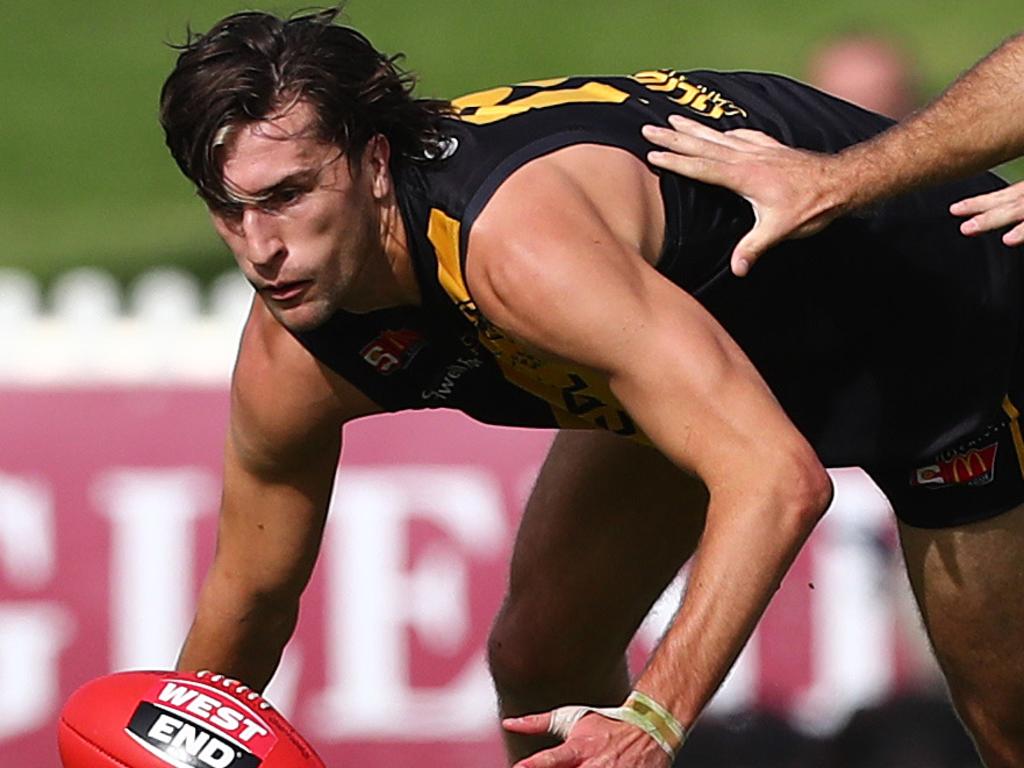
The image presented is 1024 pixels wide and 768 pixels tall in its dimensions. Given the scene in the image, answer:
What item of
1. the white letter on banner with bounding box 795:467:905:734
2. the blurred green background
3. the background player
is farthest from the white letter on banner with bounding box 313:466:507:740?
the blurred green background

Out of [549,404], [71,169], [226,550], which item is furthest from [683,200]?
[71,169]

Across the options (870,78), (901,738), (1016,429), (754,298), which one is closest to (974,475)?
(1016,429)

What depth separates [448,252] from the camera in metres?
4.37

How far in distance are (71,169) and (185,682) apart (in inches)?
378

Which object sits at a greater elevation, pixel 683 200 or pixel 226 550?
pixel 683 200

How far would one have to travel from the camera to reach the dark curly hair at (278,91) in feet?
14.3

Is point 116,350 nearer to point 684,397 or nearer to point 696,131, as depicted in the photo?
point 696,131

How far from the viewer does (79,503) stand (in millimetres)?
7387

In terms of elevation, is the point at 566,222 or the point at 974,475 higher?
the point at 566,222

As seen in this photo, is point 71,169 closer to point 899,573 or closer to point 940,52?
point 940,52

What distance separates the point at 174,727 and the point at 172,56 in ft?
36.6

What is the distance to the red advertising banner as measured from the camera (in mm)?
7344

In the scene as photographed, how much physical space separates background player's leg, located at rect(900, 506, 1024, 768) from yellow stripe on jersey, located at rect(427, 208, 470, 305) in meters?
1.37

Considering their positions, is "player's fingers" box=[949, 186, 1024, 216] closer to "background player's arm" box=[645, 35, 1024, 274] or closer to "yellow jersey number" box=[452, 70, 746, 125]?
"background player's arm" box=[645, 35, 1024, 274]
